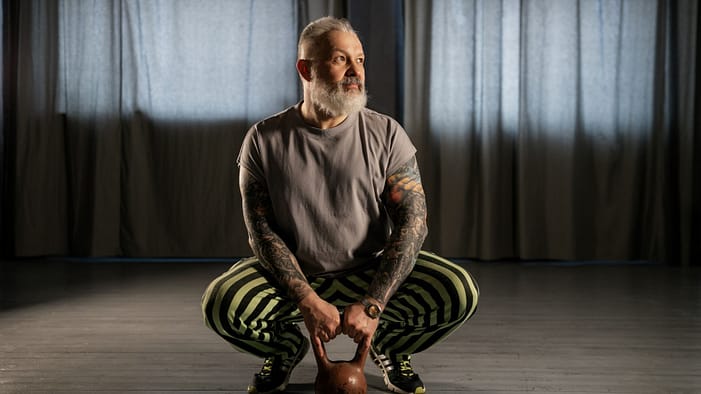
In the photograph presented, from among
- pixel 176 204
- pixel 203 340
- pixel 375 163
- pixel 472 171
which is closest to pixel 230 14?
pixel 176 204

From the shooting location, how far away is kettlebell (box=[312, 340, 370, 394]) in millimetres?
1749

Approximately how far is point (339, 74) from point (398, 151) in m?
0.26

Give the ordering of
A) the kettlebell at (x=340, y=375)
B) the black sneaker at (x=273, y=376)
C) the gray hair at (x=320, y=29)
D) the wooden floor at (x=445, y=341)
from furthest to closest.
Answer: the wooden floor at (x=445, y=341) → the black sneaker at (x=273, y=376) → the gray hair at (x=320, y=29) → the kettlebell at (x=340, y=375)

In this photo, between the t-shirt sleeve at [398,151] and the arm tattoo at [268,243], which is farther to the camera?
the t-shirt sleeve at [398,151]

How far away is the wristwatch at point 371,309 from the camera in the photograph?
179cm

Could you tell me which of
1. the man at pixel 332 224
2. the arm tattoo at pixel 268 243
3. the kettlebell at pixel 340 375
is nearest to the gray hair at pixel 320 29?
the man at pixel 332 224

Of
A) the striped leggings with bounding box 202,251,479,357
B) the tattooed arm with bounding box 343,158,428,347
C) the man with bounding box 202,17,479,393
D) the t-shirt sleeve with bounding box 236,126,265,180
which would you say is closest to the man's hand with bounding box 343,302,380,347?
the tattooed arm with bounding box 343,158,428,347

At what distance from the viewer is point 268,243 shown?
1947 millimetres

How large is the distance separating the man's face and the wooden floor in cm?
80

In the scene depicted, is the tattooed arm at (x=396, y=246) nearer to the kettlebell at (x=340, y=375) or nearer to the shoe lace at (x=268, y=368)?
the kettlebell at (x=340, y=375)

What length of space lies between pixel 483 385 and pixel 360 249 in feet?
1.80

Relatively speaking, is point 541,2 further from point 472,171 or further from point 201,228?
point 201,228

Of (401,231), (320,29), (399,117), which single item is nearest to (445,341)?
(401,231)

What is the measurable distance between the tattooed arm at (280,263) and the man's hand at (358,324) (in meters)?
0.03
